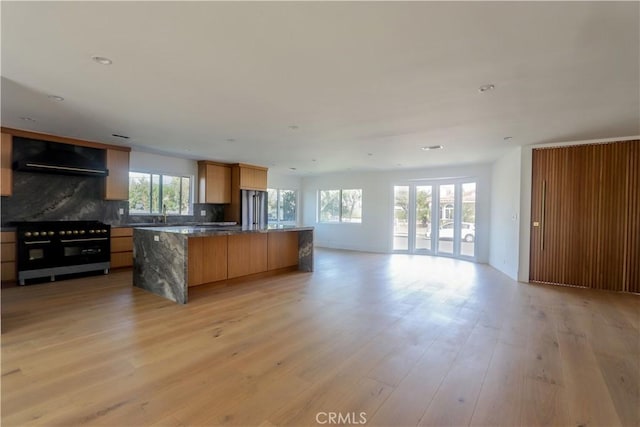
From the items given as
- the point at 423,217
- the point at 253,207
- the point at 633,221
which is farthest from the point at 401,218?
the point at 633,221

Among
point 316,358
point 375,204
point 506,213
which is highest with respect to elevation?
point 375,204

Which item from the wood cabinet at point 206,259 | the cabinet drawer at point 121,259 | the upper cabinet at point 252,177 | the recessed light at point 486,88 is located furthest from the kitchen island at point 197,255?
the recessed light at point 486,88

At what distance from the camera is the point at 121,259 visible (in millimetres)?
5859

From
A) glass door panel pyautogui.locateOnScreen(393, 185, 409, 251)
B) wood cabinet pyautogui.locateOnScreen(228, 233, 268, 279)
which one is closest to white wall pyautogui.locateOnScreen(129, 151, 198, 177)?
wood cabinet pyautogui.locateOnScreen(228, 233, 268, 279)

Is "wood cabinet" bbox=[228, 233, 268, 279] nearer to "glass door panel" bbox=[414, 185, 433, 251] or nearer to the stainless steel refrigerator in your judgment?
the stainless steel refrigerator

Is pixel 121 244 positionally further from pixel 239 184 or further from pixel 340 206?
pixel 340 206

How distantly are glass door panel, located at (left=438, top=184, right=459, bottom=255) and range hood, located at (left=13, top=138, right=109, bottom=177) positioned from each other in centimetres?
781

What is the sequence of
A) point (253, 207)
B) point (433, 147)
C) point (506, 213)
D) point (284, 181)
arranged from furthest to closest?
1. point (284, 181)
2. point (253, 207)
3. point (506, 213)
4. point (433, 147)

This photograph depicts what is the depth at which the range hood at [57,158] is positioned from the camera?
193 inches

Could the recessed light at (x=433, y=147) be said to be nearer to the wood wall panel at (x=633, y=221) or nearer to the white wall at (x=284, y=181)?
the wood wall panel at (x=633, y=221)

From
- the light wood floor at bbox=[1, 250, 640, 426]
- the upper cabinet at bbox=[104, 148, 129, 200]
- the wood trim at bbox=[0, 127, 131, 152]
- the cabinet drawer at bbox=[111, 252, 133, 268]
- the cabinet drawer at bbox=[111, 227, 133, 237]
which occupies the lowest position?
the light wood floor at bbox=[1, 250, 640, 426]

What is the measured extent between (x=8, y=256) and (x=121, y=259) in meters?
1.54

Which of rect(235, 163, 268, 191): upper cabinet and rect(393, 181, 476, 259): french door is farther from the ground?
rect(235, 163, 268, 191): upper cabinet

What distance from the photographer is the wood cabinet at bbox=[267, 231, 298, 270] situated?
18.7 feet
